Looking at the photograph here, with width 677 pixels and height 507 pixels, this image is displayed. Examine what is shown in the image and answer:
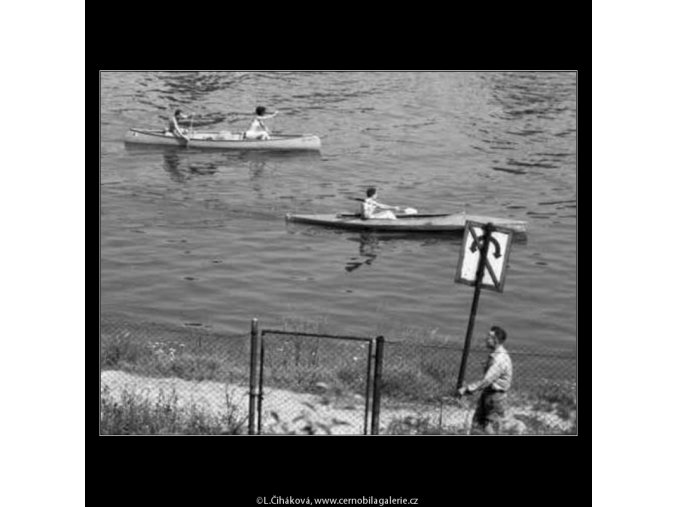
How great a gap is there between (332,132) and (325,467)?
21.6 meters

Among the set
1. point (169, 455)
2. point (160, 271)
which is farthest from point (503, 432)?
point (160, 271)

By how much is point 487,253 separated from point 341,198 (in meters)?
16.1

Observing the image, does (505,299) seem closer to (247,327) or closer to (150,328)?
(247,327)

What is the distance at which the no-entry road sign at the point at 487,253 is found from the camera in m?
12.9

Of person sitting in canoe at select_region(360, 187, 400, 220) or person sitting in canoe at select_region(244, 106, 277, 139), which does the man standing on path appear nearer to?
person sitting in canoe at select_region(360, 187, 400, 220)

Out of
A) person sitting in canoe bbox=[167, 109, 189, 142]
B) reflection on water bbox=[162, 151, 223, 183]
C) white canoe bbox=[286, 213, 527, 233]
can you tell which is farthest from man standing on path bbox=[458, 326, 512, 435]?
person sitting in canoe bbox=[167, 109, 189, 142]

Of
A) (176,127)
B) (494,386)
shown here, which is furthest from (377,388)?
(176,127)

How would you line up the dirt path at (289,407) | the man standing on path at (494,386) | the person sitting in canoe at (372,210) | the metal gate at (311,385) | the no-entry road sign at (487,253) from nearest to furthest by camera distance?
1. the man standing on path at (494,386)
2. the metal gate at (311,385)
3. the dirt path at (289,407)
4. the no-entry road sign at (487,253)
5. the person sitting in canoe at (372,210)

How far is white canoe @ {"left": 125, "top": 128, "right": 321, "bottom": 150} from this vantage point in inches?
1226

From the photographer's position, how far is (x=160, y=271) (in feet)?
71.9

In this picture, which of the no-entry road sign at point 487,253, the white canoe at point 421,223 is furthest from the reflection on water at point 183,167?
the no-entry road sign at point 487,253

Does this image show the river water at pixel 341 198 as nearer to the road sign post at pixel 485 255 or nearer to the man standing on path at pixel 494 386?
the road sign post at pixel 485 255

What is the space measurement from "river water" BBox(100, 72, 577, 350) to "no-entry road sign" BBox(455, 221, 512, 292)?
2.73 metres

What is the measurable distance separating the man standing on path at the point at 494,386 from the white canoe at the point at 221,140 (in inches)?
761
